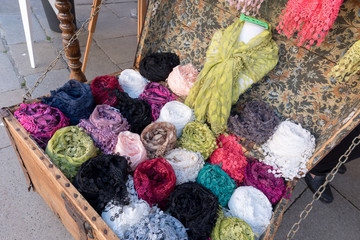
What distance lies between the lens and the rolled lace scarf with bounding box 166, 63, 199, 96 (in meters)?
1.50

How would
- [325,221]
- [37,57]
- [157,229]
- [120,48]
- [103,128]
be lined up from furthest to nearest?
[120,48], [37,57], [325,221], [103,128], [157,229]

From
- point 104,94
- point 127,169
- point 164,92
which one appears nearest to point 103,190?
point 127,169

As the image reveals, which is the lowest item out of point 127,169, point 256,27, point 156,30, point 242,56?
point 127,169

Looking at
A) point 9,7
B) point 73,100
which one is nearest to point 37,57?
point 9,7

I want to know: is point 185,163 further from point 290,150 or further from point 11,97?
point 11,97

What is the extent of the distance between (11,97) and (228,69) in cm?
196

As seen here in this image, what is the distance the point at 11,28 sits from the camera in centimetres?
294

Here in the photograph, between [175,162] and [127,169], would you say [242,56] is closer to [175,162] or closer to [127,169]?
[175,162]

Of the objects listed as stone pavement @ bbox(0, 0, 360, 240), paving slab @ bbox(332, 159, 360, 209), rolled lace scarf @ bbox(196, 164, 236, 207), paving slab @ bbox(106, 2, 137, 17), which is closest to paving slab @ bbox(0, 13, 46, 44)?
stone pavement @ bbox(0, 0, 360, 240)

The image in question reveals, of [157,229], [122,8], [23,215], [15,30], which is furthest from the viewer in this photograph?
[122,8]

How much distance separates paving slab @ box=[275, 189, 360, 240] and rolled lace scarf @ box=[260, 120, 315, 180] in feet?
2.17

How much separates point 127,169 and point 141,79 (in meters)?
0.68

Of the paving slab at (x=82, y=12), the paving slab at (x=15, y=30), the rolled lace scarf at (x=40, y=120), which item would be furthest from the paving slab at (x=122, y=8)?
the rolled lace scarf at (x=40, y=120)

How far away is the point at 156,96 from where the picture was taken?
1.50 metres
